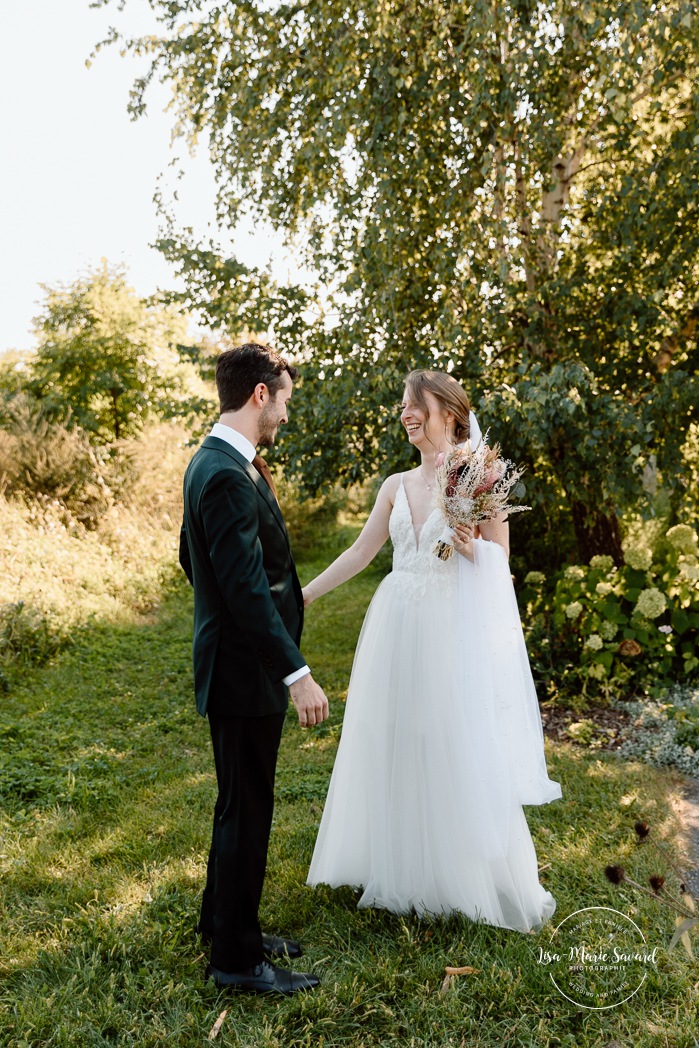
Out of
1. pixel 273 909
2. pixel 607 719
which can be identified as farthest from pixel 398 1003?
pixel 607 719

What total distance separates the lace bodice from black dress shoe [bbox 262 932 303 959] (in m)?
1.48

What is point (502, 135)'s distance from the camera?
5645mm

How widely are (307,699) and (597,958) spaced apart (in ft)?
5.07

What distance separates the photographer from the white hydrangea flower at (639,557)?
254 inches

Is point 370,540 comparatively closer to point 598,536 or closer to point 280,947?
point 280,947

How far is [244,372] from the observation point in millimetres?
2816

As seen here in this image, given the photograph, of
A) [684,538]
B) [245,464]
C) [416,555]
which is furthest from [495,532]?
[684,538]

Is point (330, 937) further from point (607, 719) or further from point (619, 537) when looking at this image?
point (619, 537)

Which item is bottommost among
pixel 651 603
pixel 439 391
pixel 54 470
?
pixel 651 603

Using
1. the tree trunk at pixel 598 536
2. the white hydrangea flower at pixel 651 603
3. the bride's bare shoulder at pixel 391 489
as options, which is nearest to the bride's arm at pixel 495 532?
the bride's bare shoulder at pixel 391 489

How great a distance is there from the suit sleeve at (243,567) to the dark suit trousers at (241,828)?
300 millimetres

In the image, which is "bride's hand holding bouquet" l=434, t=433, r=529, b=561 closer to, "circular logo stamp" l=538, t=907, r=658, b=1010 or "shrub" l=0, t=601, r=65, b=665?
"circular logo stamp" l=538, t=907, r=658, b=1010

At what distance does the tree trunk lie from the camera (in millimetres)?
7316

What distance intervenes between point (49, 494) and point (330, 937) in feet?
30.4
